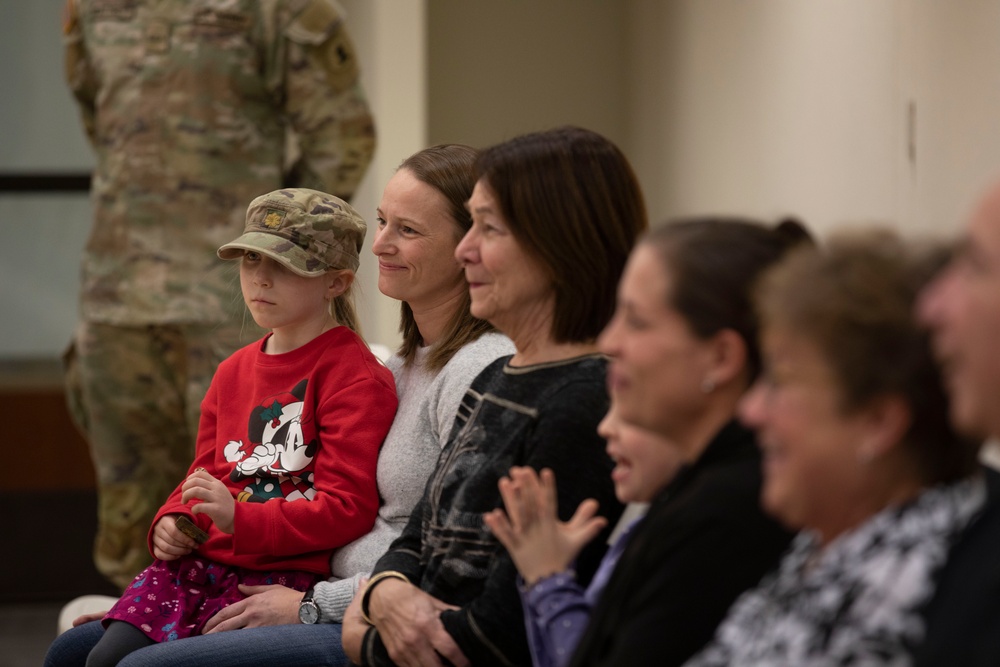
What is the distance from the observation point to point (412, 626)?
1611 millimetres

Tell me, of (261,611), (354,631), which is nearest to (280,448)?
(261,611)

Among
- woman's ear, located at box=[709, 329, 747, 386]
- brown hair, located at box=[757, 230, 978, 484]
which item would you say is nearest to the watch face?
woman's ear, located at box=[709, 329, 747, 386]

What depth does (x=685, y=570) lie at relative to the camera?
3.85 feet

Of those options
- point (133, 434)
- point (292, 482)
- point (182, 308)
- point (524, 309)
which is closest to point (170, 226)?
point (182, 308)

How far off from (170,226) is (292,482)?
179 cm

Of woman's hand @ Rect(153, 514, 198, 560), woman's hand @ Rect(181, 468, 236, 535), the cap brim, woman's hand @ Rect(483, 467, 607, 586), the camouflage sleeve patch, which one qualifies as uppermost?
the camouflage sleeve patch

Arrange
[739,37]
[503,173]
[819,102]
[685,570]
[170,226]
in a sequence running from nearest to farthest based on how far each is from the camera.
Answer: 1. [685,570]
2. [503,173]
3. [819,102]
4. [170,226]
5. [739,37]

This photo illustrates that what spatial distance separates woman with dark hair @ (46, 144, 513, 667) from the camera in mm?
1819

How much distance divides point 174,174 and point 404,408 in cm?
182

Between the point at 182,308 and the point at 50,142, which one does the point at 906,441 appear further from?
the point at 50,142

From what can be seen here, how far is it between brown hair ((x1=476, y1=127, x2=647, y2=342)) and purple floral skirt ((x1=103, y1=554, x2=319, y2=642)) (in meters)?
0.69

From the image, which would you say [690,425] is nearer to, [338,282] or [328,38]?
[338,282]

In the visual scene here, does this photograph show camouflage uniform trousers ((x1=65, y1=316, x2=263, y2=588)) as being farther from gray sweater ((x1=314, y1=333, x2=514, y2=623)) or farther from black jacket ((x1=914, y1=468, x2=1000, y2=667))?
black jacket ((x1=914, y1=468, x2=1000, y2=667))

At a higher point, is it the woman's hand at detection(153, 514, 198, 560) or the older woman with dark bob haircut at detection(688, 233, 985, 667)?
the older woman with dark bob haircut at detection(688, 233, 985, 667)
